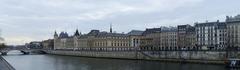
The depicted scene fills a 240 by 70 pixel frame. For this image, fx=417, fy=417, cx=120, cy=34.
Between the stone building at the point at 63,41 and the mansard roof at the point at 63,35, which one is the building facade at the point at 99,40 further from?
the mansard roof at the point at 63,35

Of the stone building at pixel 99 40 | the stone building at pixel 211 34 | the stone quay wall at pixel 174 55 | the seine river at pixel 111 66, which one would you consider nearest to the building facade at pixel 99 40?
the stone building at pixel 99 40

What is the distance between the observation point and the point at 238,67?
6038 centimetres

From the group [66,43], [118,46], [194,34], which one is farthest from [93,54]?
Answer: [66,43]

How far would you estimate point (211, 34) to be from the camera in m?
105

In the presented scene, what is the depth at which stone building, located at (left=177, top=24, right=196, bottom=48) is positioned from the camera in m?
113

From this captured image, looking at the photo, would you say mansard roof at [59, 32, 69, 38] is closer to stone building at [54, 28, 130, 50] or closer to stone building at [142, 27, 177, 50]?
stone building at [54, 28, 130, 50]

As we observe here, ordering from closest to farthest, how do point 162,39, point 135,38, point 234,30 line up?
1. point 234,30
2. point 162,39
3. point 135,38

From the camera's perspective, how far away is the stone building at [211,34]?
102 meters

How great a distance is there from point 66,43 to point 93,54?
5757 cm

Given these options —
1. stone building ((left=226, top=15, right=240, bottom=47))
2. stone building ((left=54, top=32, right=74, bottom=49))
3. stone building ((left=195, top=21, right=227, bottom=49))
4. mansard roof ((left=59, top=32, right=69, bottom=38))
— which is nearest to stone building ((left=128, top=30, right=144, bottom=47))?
stone building ((left=195, top=21, right=227, bottom=49))

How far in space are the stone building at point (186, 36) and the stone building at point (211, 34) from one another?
16.3ft

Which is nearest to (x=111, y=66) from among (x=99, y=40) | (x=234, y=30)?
(x=234, y=30)

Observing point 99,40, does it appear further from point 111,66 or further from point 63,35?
point 111,66

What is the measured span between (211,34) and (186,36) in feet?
38.9
